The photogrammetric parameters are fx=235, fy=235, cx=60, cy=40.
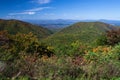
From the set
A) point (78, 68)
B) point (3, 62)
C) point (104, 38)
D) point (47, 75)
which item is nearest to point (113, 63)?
point (78, 68)

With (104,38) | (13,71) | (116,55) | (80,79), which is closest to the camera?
(80,79)

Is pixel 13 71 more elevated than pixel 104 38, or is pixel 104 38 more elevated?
pixel 13 71

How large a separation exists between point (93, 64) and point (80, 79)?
0.99m

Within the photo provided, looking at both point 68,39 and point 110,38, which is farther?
point 68,39

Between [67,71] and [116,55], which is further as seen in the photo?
[116,55]

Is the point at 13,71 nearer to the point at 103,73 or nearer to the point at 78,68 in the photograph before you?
the point at 78,68

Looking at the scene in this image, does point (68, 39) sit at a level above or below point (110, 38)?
below

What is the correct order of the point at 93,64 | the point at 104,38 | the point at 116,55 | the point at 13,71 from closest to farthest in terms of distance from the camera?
the point at 13,71, the point at 93,64, the point at 116,55, the point at 104,38

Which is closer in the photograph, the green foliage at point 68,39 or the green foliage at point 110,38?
the green foliage at point 68,39

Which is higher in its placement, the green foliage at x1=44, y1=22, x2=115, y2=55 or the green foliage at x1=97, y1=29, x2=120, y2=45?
the green foliage at x1=97, y1=29, x2=120, y2=45

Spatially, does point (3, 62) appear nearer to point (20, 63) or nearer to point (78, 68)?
point (20, 63)

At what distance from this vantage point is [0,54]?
24.0 feet

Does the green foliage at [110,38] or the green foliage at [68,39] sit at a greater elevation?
the green foliage at [110,38]

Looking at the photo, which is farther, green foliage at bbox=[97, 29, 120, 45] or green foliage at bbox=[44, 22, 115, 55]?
green foliage at bbox=[97, 29, 120, 45]
